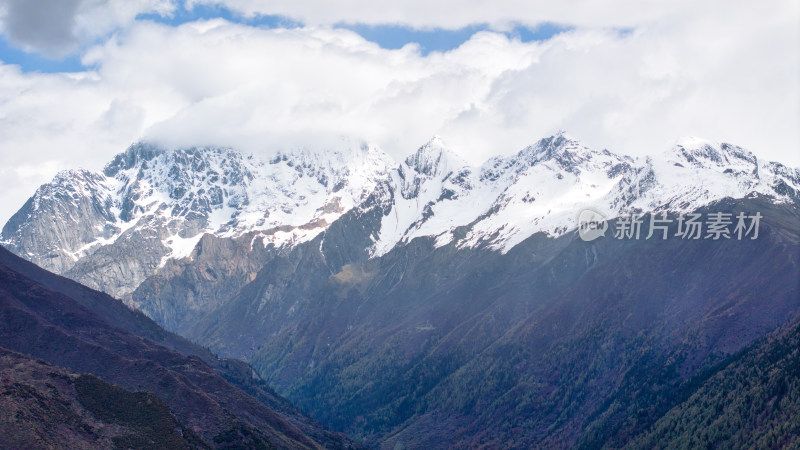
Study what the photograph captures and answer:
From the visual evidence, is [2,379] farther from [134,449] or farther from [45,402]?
[134,449]

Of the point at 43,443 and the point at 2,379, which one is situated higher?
the point at 2,379

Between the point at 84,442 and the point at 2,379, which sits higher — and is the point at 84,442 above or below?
below

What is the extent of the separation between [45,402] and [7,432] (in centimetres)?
1973

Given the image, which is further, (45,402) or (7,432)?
(45,402)

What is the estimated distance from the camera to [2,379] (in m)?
196

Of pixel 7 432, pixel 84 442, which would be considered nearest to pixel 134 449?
pixel 84 442

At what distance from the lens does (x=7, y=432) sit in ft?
582

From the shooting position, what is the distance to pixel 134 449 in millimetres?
197750

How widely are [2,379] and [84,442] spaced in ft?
76.9

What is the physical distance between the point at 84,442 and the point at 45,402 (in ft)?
45.8

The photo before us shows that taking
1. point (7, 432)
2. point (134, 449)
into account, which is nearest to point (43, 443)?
point (7, 432)

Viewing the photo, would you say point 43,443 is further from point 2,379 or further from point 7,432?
point 2,379

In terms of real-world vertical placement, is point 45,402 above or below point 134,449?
above

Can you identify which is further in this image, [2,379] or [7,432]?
[2,379]
